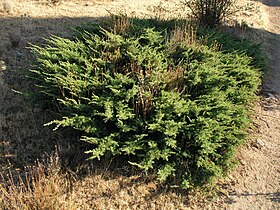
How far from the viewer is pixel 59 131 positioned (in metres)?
4.21

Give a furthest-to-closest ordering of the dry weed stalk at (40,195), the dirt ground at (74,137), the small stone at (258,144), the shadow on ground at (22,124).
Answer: the small stone at (258,144) → the shadow on ground at (22,124) → the dirt ground at (74,137) → the dry weed stalk at (40,195)

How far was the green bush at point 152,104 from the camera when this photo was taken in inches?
141

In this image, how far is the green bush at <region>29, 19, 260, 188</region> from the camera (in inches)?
141

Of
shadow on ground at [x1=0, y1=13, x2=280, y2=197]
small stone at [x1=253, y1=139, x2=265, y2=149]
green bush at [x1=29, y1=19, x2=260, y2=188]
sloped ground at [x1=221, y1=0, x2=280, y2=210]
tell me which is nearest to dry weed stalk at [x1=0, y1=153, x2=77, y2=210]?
shadow on ground at [x1=0, y1=13, x2=280, y2=197]

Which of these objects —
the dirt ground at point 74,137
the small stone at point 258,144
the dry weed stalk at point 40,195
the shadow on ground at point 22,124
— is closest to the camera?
the dry weed stalk at point 40,195

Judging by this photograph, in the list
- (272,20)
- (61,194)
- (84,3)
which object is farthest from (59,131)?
(272,20)

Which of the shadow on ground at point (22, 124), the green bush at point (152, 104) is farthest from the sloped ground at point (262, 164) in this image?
the green bush at point (152, 104)

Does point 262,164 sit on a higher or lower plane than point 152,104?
lower

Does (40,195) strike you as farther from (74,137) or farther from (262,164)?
(262,164)

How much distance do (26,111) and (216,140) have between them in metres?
3.05

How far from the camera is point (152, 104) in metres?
3.82

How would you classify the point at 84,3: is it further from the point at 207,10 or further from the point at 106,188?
the point at 106,188

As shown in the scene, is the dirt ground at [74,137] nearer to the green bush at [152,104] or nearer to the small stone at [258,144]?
the small stone at [258,144]

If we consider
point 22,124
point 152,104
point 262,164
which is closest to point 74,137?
point 22,124
